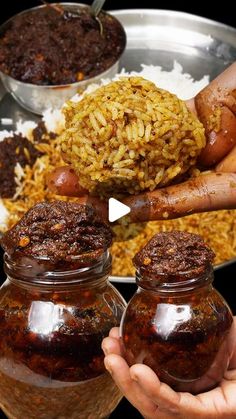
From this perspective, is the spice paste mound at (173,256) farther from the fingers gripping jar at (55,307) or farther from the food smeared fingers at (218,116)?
the food smeared fingers at (218,116)

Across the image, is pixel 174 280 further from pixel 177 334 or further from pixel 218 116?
pixel 218 116

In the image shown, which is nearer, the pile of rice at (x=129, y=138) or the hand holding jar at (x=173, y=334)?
the hand holding jar at (x=173, y=334)

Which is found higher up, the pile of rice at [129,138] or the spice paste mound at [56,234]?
the spice paste mound at [56,234]

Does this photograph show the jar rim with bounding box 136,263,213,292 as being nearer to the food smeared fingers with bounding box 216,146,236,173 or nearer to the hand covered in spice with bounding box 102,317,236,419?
the hand covered in spice with bounding box 102,317,236,419

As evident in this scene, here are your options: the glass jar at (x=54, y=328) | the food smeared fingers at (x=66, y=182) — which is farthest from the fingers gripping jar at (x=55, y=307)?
the food smeared fingers at (x=66, y=182)

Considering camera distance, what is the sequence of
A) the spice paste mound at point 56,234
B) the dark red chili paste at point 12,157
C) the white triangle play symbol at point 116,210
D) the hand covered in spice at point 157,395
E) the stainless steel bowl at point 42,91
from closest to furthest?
1. the hand covered in spice at point 157,395
2. the spice paste mound at point 56,234
3. the white triangle play symbol at point 116,210
4. the dark red chili paste at point 12,157
5. the stainless steel bowl at point 42,91

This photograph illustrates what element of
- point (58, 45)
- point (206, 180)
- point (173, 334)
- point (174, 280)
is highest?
point (174, 280)

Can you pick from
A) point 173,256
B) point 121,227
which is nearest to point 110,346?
→ point 173,256
